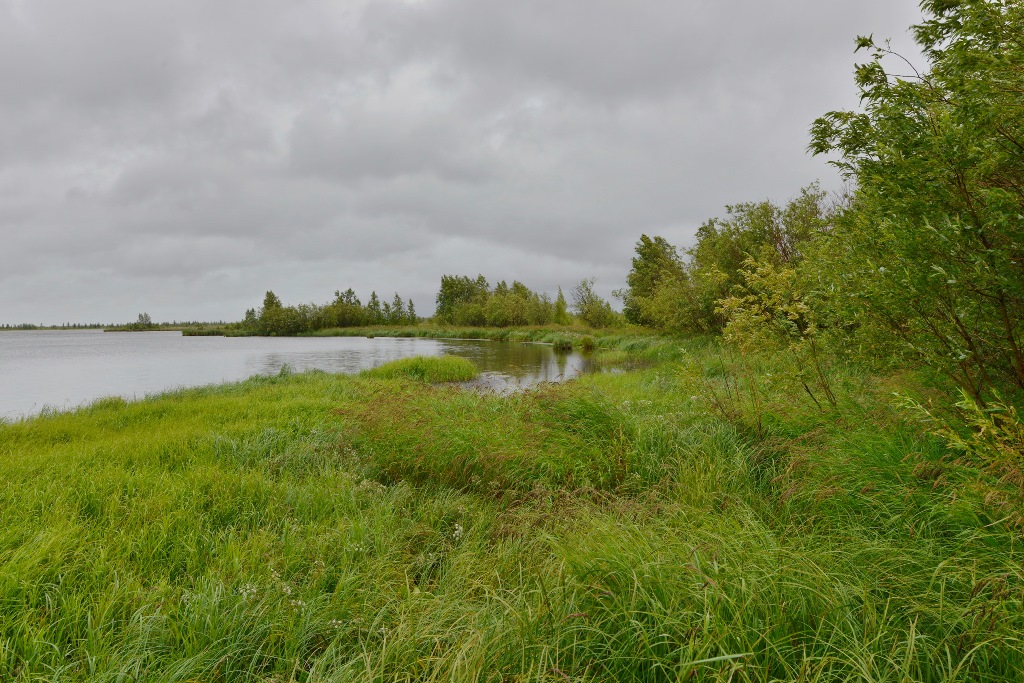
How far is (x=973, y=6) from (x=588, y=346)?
29.5m

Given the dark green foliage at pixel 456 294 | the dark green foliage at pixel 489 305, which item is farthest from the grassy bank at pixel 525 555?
the dark green foliage at pixel 456 294

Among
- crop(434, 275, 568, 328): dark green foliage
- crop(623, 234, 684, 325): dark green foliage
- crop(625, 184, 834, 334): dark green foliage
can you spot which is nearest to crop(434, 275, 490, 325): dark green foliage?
crop(434, 275, 568, 328): dark green foliage

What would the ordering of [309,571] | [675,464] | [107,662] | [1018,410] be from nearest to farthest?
1. [107,662]
2. [309,571]
3. [1018,410]
4. [675,464]

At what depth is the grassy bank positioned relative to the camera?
6.63 feet

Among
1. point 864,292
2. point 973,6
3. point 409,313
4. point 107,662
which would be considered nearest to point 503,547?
point 107,662

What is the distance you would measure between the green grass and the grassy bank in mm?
10269

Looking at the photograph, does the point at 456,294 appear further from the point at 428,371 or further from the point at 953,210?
the point at 953,210

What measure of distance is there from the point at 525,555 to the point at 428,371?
14.3m

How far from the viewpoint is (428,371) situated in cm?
1731

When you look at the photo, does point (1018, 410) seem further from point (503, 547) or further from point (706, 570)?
point (503, 547)

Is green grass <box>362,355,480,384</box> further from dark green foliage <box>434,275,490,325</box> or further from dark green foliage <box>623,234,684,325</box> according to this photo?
dark green foliage <box>434,275,490,325</box>

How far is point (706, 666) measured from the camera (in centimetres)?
182

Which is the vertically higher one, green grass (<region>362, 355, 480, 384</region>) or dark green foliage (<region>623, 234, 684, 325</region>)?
dark green foliage (<region>623, 234, 684, 325</region>)

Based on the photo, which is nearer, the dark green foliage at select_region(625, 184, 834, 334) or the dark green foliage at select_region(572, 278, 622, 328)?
the dark green foliage at select_region(625, 184, 834, 334)
